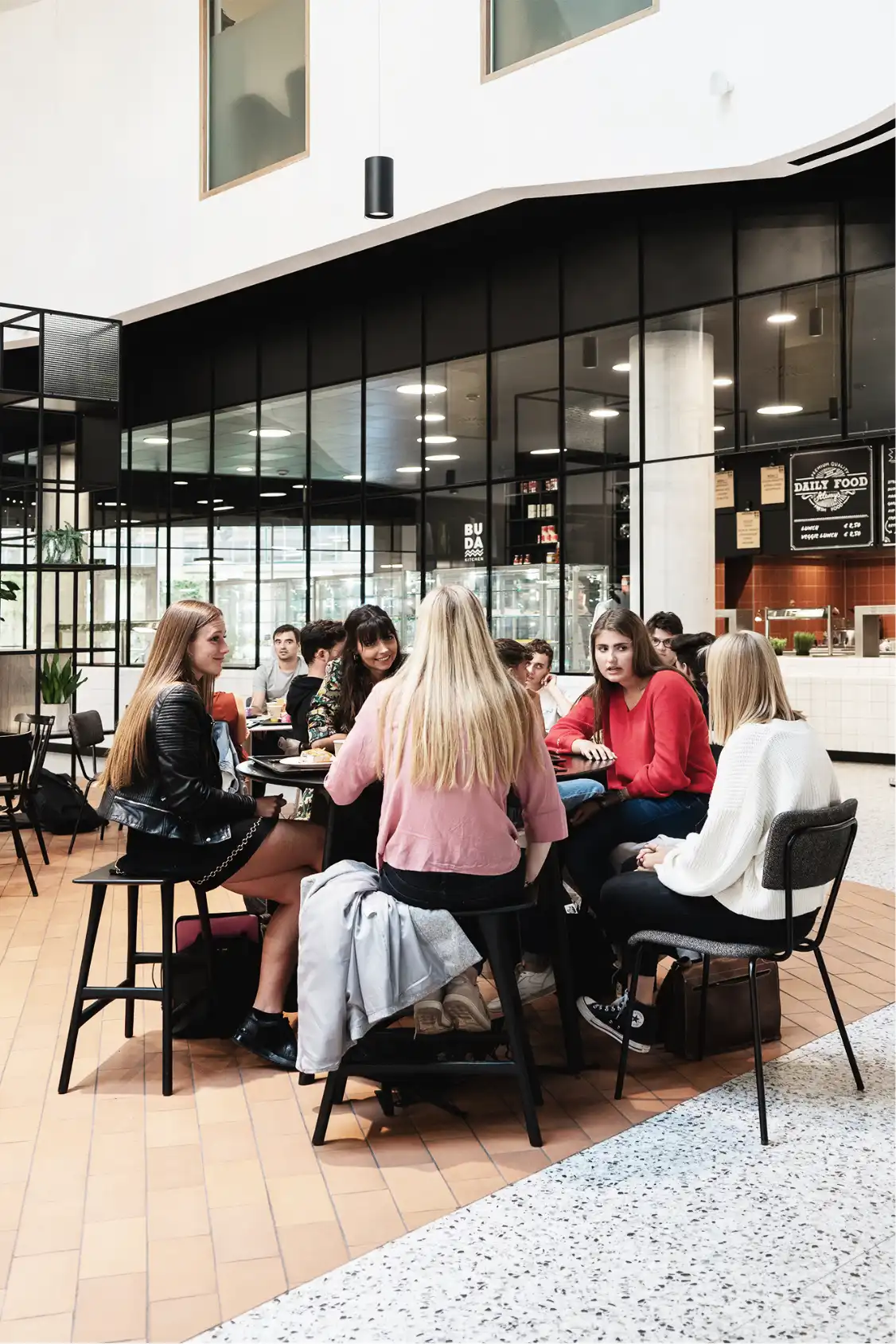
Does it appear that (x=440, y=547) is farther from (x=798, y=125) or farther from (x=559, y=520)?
(x=798, y=125)

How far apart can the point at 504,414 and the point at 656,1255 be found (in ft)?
29.8

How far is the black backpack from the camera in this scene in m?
8.05

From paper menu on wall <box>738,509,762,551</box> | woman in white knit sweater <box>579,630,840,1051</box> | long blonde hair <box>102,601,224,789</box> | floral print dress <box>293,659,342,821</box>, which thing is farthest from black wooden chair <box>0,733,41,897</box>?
paper menu on wall <box>738,509,762,551</box>

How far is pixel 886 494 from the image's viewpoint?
41.4ft

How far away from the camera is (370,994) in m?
3.03

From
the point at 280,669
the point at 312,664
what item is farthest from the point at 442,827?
the point at 280,669

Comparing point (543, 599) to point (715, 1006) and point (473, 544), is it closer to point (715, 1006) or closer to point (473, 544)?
point (473, 544)

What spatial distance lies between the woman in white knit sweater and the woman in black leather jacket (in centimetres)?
116

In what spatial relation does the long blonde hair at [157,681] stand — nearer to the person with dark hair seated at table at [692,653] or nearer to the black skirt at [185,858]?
the black skirt at [185,858]

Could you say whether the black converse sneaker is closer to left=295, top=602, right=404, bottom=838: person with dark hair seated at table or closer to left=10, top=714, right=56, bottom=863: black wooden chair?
left=295, top=602, right=404, bottom=838: person with dark hair seated at table

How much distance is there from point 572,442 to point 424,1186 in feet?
27.0

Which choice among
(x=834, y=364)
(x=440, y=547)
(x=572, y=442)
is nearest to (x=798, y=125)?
(x=834, y=364)

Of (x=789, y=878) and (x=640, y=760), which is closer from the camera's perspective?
(x=789, y=878)

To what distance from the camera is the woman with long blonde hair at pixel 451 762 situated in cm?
300
